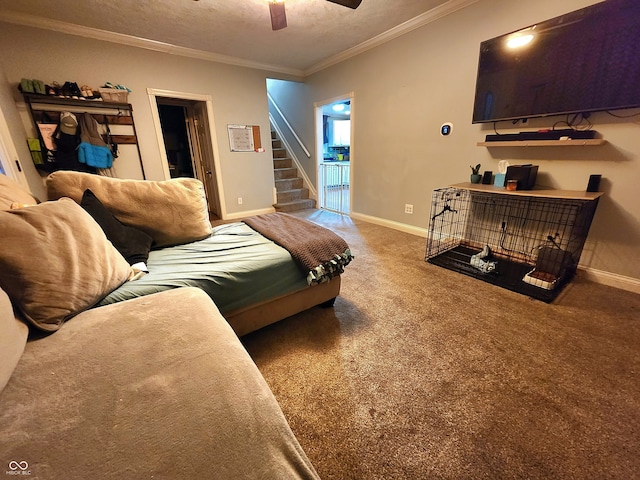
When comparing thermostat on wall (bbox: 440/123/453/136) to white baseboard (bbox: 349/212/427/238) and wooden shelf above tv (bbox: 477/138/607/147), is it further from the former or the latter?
white baseboard (bbox: 349/212/427/238)

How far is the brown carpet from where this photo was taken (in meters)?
1.00

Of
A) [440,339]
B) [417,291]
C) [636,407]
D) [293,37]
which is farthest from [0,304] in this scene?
[293,37]

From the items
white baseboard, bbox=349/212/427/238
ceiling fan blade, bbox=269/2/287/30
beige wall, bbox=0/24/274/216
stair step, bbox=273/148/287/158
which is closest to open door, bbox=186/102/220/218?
beige wall, bbox=0/24/274/216

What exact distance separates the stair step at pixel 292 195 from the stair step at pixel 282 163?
0.66 metres

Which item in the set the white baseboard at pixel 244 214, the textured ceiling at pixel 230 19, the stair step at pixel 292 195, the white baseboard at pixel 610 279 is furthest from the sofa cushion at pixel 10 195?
the white baseboard at pixel 610 279

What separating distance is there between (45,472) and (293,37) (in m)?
4.20

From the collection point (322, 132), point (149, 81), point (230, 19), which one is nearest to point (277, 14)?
point (230, 19)

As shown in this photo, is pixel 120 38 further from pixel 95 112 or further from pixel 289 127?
pixel 289 127

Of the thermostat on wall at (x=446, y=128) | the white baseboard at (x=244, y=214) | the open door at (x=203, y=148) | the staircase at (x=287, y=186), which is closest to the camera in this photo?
the thermostat on wall at (x=446, y=128)

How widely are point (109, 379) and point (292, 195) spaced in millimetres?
4723

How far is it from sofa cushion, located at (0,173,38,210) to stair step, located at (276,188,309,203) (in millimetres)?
3812

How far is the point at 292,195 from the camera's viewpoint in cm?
525

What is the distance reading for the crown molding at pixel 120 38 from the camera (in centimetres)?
274

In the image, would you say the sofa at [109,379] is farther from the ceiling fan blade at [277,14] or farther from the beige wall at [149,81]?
the beige wall at [149,81]
